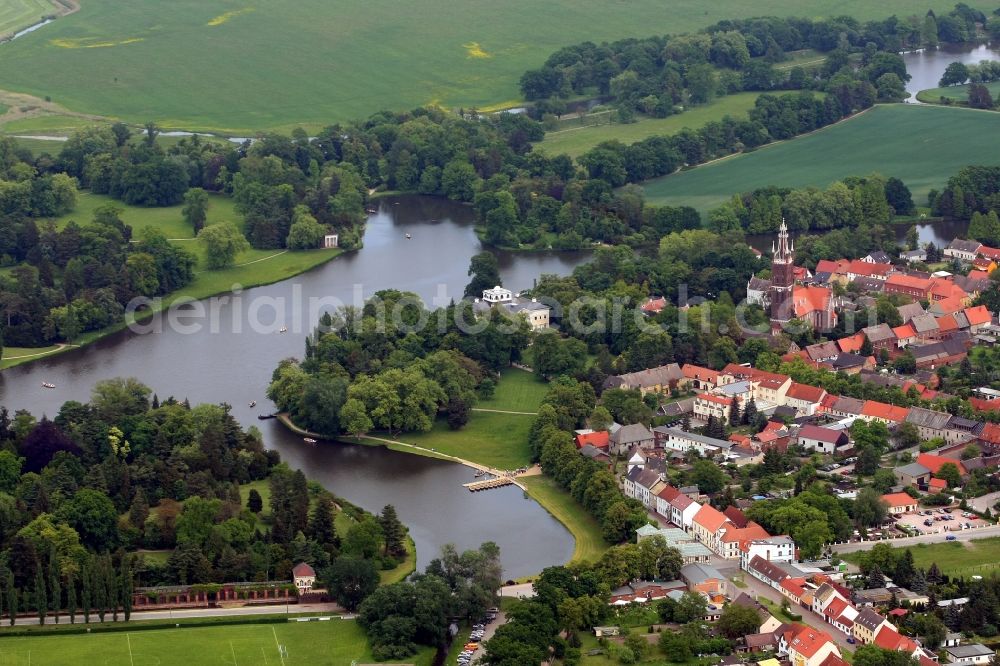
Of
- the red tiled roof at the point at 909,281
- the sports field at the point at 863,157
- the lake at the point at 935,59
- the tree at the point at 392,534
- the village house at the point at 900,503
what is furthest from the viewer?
the lake at the point at 935,59

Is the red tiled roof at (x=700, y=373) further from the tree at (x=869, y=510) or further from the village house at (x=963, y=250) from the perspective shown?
the village house at (x=963, y=250)

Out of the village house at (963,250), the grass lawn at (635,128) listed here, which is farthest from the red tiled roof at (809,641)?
the grass lawn at (635,128)

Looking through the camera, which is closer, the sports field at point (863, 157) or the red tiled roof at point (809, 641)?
the red tiled roof at point (809, 641)

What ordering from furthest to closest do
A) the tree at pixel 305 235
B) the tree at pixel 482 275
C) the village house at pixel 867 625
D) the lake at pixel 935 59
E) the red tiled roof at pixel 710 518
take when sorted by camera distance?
the lake at pixel 935 59 < the tree at pixel 305 235 < the tree at pixel 482 275 < the red tiled roof at pixel 710 518 < the village house at pixel 867 625

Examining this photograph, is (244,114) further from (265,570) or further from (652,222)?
(265,570)

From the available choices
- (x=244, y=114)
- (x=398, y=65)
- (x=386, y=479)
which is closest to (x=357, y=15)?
(x=398, y=65)

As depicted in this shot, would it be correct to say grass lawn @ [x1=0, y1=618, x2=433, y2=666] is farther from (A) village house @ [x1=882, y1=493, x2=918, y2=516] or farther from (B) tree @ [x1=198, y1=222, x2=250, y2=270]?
(B) tree @ [x1=198, y1=222, x2=250, y2=270]

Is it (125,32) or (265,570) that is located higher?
(125,32)
